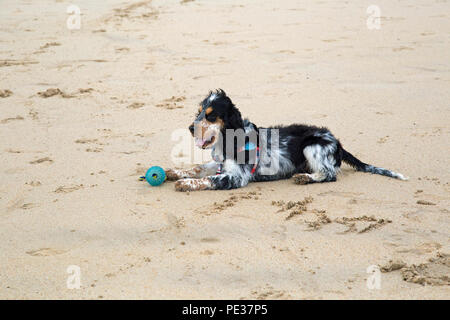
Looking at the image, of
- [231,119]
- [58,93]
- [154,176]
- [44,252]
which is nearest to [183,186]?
[154,176]

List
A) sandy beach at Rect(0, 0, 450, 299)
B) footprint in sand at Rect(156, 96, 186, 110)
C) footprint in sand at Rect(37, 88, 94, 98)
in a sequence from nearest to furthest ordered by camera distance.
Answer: sandy beach at Rect(0, 0, 450, 299), footprint in sand at Rect(156, 96, 186, 110), footprint in sand at Rect(37, 88, 94, 98)

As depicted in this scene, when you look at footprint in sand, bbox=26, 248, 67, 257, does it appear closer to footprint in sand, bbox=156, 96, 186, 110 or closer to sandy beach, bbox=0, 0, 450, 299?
sandy beach, bbox=0, 0, 450, 299

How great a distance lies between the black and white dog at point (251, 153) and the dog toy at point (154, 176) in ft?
0.57

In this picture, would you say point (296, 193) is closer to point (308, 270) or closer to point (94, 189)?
point (308, 270)

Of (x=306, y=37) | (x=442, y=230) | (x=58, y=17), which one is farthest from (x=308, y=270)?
(x=58, y=17)

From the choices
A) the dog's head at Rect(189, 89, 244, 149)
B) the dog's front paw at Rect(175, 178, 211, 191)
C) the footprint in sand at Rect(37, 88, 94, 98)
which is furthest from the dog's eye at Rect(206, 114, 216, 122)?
the footprint in sand at Rect(37, 88, 94, 98)

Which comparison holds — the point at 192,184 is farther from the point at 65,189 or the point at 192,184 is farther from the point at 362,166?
the point at 362,166

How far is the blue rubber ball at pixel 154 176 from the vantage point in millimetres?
5418

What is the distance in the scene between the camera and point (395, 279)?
3734 mm

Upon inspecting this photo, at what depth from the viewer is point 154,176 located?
5.45 m

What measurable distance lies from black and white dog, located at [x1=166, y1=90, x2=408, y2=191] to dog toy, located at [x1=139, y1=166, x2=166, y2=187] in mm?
173

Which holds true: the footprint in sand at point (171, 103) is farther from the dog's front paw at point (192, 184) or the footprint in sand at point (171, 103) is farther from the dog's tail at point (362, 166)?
the dog's tail at point (362, 166)

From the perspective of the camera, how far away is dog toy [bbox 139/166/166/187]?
17.8 feet

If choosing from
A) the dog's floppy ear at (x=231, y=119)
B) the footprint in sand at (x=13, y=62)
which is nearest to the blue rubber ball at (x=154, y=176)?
the dog's floppy ear at (x=231, y=119)
